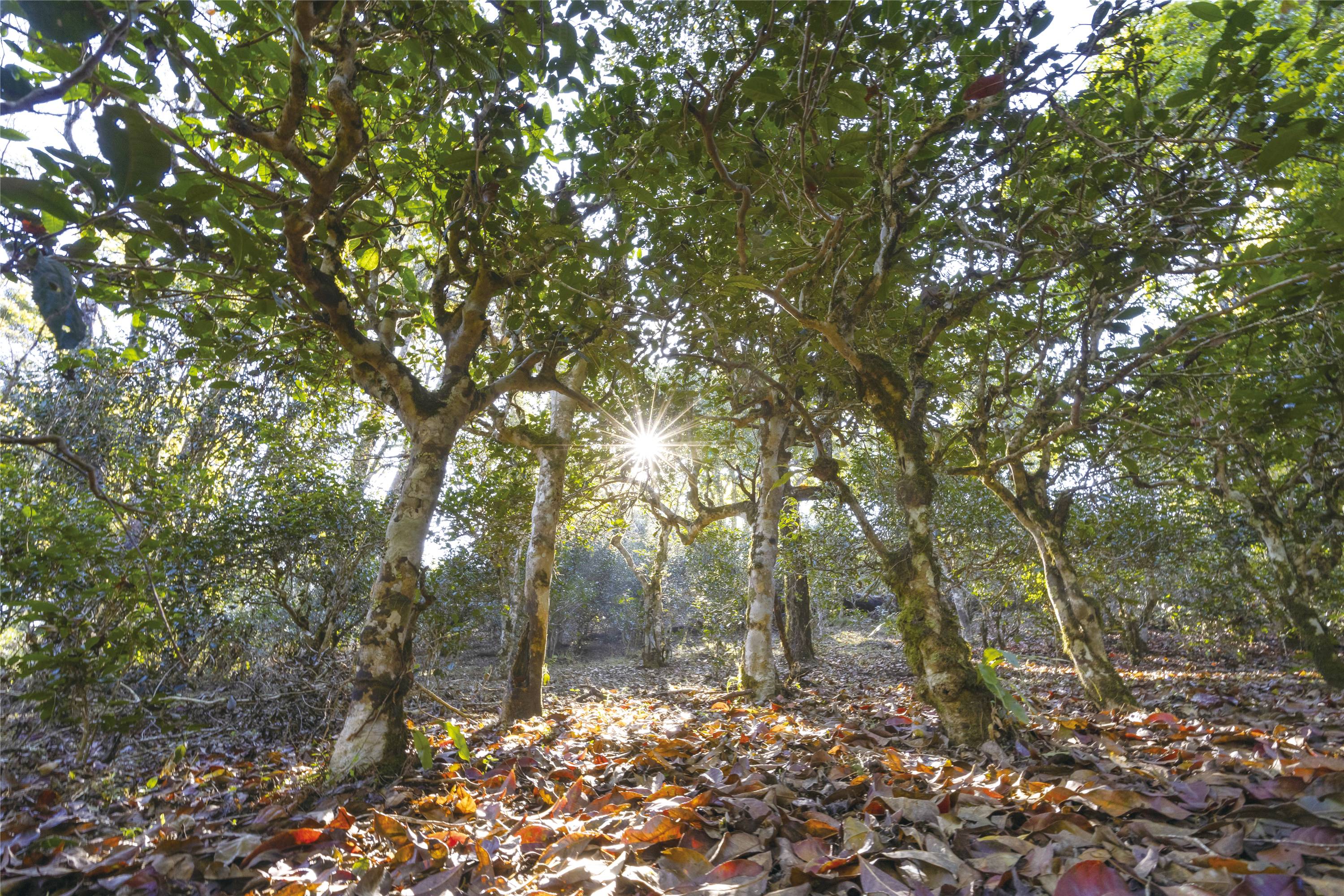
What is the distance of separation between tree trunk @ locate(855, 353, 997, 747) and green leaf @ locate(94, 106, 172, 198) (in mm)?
3295

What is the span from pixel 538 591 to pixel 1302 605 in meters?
7.52

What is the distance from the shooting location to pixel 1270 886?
4.44ft

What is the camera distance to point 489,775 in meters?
3.26

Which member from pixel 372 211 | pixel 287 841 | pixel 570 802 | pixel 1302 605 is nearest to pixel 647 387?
pixel 372 211

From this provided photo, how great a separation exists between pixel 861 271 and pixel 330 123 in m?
4.10

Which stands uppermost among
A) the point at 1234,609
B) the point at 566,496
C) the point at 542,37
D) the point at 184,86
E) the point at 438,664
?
the point at 542,37

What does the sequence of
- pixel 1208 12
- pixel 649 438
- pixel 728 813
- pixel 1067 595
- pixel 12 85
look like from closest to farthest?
pixel 12 85, pixel 728 813, pixel 1208 12, pixel 1067 595, pixel 649 438

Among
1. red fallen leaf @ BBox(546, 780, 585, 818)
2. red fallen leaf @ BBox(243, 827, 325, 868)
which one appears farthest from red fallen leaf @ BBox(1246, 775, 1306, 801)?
red fallen leaf @ BBox(243, 827, 325, 868)

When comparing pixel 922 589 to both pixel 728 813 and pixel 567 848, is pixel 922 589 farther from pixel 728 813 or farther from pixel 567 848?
pixel 567 848

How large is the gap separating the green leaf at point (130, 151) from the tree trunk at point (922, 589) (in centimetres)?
329

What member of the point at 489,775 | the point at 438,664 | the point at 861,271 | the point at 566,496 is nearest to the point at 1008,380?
the point at 861,271

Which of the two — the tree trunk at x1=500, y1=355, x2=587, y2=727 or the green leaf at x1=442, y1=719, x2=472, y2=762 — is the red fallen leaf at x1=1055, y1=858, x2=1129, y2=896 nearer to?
the green leaf at x1=442, y1=719, x2=472, y2=762

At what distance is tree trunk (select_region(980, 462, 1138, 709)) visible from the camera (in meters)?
4.73

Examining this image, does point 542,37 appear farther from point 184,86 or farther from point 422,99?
point 422,99
